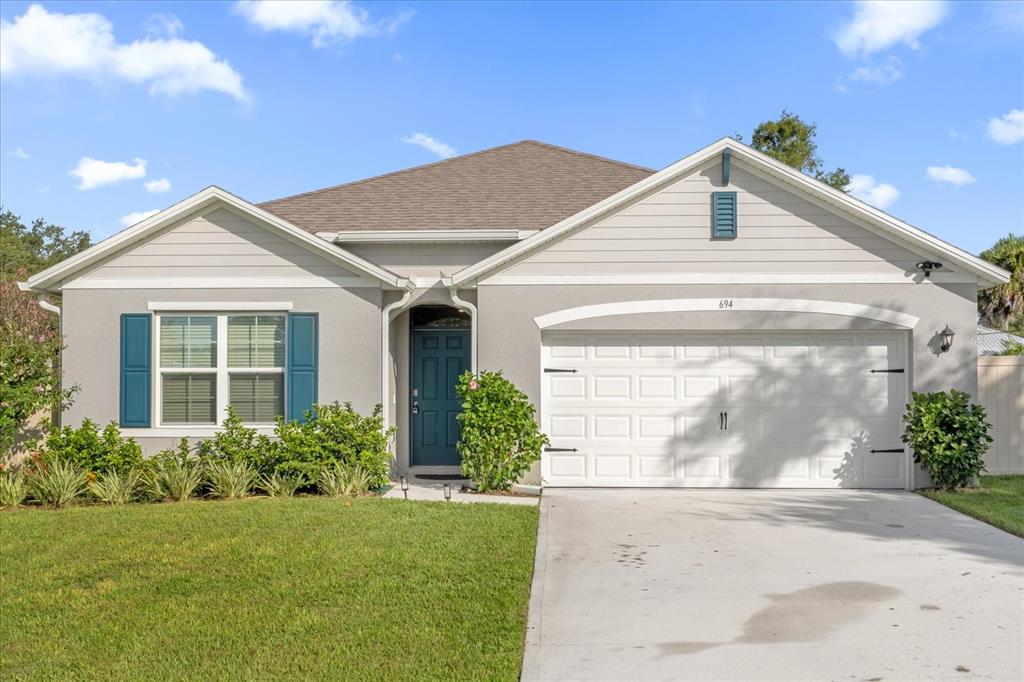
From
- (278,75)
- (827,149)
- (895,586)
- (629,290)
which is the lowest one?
(895,586)

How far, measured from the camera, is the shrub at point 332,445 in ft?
33.6

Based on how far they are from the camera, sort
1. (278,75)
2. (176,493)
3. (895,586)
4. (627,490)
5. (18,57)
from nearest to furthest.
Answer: (895,586) < (176,493) < (627,490) < (278,75) < (18,57)

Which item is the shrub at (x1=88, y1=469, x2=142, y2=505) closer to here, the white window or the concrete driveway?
the white window

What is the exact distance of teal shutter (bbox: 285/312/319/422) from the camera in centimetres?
1087

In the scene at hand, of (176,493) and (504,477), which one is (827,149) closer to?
(504,477)

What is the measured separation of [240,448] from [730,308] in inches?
263

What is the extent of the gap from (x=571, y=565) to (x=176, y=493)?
549cm

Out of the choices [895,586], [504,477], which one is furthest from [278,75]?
[895,586]

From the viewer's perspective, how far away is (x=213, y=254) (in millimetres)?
11219

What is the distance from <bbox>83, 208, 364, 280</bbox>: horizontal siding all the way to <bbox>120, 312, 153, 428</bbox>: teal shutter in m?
0.71

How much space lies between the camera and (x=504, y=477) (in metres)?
10.2

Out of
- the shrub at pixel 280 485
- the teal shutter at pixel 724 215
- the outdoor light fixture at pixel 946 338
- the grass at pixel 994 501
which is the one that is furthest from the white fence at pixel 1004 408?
the shrub at pixel 280 485

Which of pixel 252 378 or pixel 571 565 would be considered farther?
pixel 252 378

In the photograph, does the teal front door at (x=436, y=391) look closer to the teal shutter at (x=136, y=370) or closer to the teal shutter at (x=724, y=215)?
the teal shutter at (x=136, y=370)
